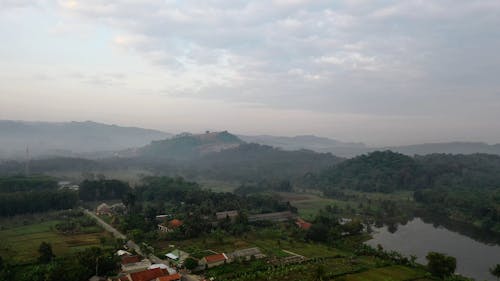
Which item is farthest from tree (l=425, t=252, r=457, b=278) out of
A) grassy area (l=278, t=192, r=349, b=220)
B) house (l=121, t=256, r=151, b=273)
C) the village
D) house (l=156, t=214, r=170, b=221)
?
house (l=156, t=214, r=170, b=221)

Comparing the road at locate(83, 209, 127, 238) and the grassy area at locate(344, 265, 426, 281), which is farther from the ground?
the grassy area at locate(344, 265, 426, 281)

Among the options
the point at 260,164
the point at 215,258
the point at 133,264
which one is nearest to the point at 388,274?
the point at 215,258

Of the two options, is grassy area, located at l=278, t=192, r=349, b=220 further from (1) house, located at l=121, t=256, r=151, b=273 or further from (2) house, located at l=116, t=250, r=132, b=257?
(1) house, located at l=121, t=256, r=151, b=273

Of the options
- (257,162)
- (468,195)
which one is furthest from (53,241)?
(257,162)

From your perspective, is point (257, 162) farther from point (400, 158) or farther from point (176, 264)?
point (176, 264)

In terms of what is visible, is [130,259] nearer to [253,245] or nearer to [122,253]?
[122,253]
